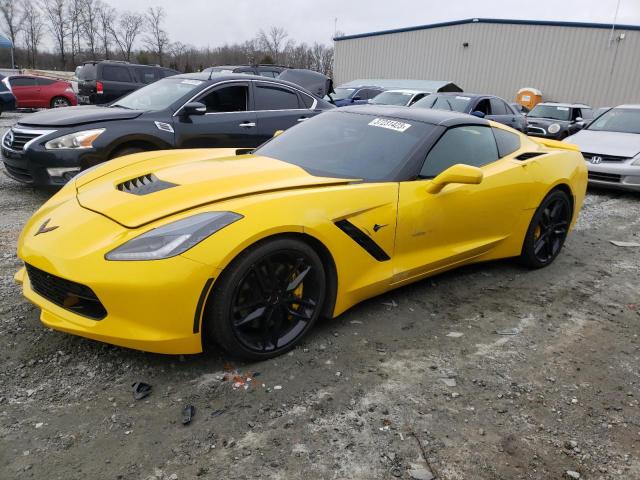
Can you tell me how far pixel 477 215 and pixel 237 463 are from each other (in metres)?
2.38

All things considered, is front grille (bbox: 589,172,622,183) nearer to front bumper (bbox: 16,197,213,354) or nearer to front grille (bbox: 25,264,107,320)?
front bumper (bbox: 16,197,213,354)

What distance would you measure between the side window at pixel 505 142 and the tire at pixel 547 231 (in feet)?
1.67

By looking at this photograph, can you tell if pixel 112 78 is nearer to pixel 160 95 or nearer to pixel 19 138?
pixel 160 95

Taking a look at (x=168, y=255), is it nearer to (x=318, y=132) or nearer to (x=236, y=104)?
(x=318, y=132)

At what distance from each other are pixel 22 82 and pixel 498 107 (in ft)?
52.1

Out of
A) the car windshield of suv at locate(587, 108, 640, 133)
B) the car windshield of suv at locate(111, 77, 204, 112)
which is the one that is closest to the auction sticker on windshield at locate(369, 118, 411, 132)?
the car windshield of suv at locate(111, 77, 204, 112)

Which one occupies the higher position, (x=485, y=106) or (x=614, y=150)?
(x=485, y=106)

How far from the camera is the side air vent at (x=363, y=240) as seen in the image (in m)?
2.79

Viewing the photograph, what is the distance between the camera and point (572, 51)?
24.2m

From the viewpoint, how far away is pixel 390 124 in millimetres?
3523

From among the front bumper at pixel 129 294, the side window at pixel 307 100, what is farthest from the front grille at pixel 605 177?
the front bumper at pixel 129 294

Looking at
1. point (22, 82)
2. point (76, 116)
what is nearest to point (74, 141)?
point (76, 116)

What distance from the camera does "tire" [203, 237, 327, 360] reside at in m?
2.41

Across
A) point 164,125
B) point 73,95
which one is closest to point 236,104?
point 164,125
